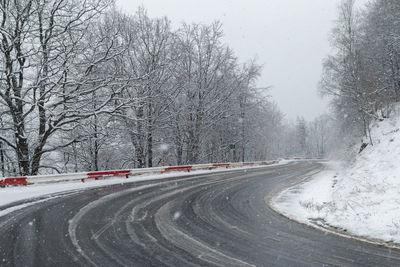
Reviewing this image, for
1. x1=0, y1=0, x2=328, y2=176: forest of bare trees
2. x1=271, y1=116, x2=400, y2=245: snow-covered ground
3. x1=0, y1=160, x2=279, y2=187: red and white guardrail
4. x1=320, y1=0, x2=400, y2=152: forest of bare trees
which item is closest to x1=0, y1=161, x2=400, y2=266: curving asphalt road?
x1=271, y1=116, x2=400, y2=245: snow-covered ground

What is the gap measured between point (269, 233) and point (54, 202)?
286 inches

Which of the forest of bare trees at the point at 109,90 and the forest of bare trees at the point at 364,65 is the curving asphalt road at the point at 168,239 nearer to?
the forest of bare trees at the point at 109,90

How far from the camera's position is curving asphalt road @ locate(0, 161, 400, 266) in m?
4.32

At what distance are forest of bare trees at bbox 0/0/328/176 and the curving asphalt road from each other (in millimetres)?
8044

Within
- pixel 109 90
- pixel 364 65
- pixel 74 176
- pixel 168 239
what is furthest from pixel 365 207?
pixel 364 65

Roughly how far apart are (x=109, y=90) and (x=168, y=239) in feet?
58.5

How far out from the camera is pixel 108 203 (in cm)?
897

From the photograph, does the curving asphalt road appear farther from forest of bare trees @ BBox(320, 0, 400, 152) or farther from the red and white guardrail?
forest of bare trees @ BBox(320, 0, 400, 152)

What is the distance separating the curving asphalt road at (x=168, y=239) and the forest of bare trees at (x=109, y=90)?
804cm

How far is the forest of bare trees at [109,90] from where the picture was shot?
1446cm

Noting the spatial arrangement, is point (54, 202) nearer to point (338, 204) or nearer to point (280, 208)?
point (280, 208)

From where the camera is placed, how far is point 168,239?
5312 millimetres

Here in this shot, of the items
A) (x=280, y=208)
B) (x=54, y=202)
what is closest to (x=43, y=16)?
(x=54, y=202)

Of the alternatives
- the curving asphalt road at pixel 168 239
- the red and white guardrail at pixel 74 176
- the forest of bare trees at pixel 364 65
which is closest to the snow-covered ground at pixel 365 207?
the curving asphalt road at pixel 168 239
